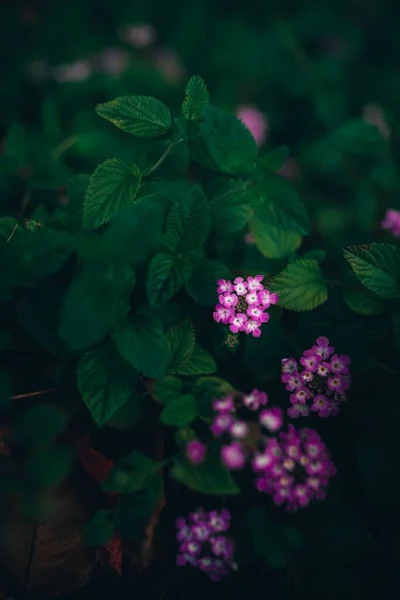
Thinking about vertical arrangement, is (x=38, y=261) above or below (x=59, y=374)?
above

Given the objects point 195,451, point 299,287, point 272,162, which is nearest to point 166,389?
point 195,451

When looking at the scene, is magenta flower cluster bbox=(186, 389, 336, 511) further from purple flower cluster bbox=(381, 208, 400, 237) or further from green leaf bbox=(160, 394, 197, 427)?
purple flower cluster bbox=(381, 208, 400, 237)

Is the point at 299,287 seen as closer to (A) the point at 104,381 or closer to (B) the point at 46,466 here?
(A) the point at 104,381

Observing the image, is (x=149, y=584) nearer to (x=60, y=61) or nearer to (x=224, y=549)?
(x=224, y=549)

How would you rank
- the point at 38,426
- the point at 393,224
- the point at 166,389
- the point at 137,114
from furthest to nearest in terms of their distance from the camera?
the point at 393,224, the point at 137,114, the point at 166,389, the point at 38,426

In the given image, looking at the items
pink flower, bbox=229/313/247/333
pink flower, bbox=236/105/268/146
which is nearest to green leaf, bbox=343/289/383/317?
pink flower, bbox=229/313/247/333

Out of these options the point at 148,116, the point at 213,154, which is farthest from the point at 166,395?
the point at 148,116
